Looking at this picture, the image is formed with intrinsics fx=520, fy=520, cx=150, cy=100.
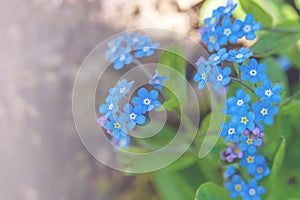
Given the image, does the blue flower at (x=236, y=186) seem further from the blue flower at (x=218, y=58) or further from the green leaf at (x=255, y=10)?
the green leaf at (x=255, y=10)

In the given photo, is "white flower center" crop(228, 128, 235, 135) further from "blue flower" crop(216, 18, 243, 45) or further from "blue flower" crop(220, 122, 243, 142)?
"blue flower" crop(216, 18, 243, 45)

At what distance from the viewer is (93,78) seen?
2240 millimetres

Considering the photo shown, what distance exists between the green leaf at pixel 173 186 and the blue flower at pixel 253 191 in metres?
0.50

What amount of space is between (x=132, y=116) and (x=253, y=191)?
479mm

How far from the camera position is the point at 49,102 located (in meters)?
2.37

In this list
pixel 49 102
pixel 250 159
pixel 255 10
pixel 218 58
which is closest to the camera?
pixel 218 58

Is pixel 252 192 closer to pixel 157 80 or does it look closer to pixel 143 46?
pixel 157 80

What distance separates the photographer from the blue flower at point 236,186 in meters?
1.62

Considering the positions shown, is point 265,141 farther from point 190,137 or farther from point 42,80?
point 42,80

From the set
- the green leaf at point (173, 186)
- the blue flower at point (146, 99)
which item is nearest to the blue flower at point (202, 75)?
the blue flower at point (146, 99)

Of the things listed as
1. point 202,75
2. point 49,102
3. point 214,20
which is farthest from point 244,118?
point 49,102

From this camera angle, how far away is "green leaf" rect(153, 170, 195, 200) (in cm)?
212

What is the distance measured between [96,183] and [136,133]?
736 mm

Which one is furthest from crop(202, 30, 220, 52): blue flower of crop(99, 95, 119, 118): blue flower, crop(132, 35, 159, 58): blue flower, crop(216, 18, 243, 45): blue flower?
crop(99, 95, 119, 118): blue flower
